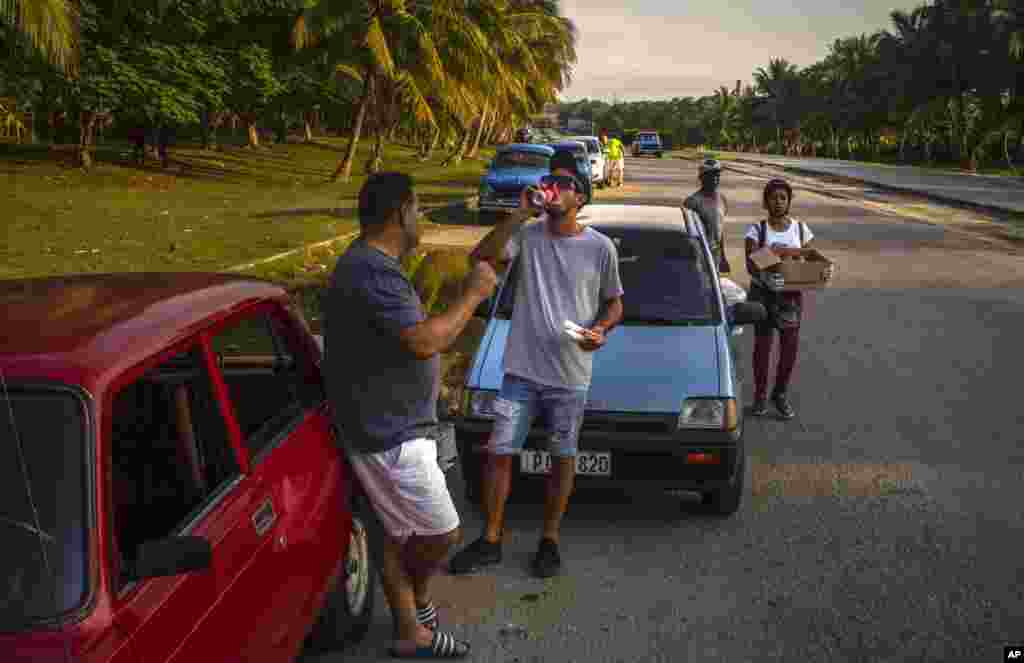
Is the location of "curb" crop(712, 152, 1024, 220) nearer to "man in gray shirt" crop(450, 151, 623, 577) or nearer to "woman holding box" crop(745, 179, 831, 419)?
"woman holding box" crop(745, 179, 831, 419)

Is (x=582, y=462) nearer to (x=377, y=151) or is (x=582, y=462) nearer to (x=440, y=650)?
(x=440, y=650)

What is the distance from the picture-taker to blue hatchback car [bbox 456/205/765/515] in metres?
5.35

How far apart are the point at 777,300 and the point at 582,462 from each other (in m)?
3.13

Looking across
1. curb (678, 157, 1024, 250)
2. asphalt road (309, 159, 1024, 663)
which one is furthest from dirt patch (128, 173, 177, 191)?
asphalt road (309, 159, 1024, 663)

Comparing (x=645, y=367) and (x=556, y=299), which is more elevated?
(x=556, y=299)

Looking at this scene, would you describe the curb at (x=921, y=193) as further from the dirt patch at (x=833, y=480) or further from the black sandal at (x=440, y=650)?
the black sandal at (x=440, y=650)

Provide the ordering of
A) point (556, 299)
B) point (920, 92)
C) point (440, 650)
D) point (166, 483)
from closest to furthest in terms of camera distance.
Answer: point (166, 483)
point (440, 650)
point (556, 299)
point (920, 92)

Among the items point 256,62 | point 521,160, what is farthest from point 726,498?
point 256,62

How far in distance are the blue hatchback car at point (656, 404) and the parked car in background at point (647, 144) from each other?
244ft

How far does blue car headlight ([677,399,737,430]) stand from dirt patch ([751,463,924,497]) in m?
0.94

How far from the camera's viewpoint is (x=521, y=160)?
26.0m

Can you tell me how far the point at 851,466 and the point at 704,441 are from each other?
1.77 meters

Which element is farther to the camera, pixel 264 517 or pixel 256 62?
pixel 256 62

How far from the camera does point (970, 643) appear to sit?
14.0ft
